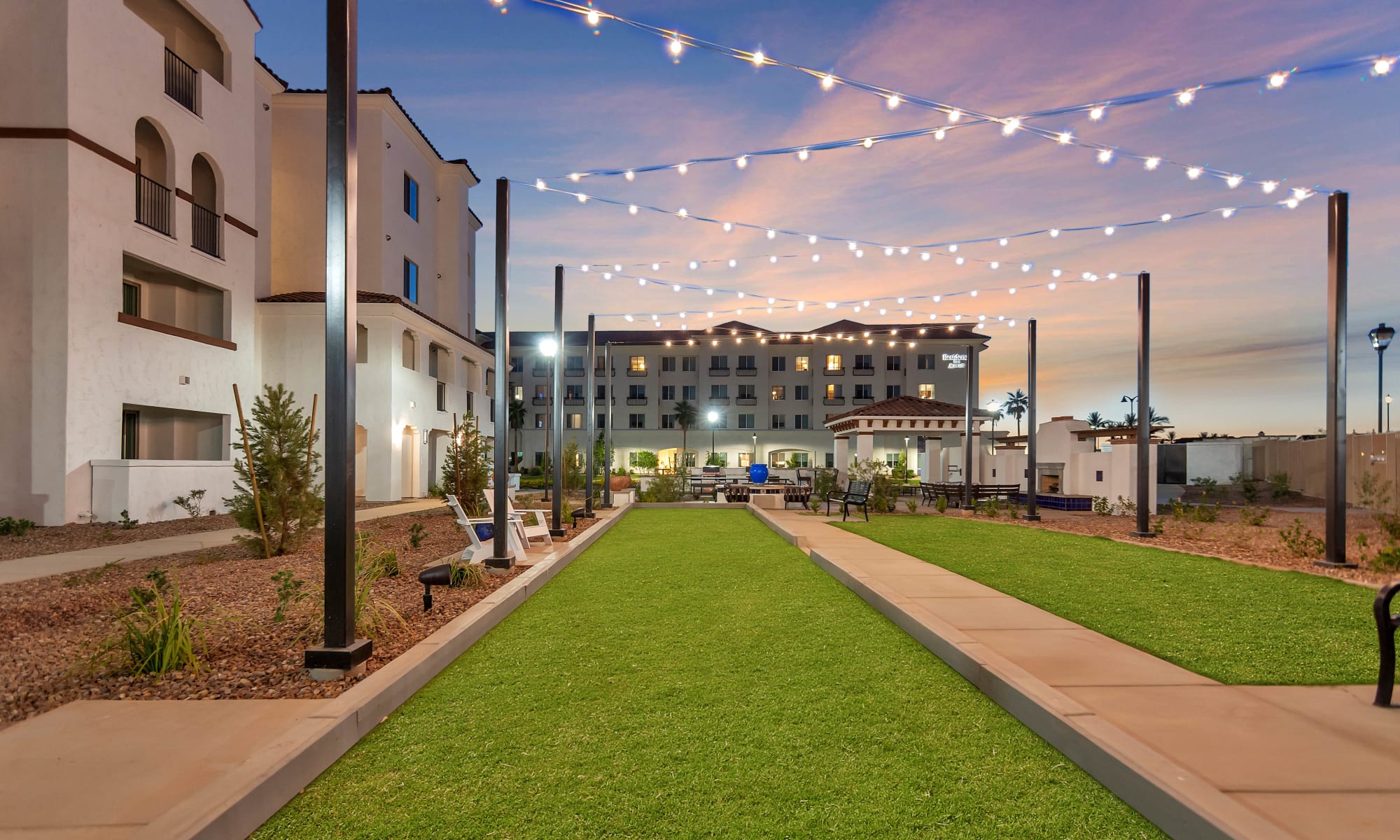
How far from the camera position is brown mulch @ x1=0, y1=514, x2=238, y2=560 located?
10641mm

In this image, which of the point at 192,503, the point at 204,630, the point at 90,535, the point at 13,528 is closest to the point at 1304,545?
the point at 204,630

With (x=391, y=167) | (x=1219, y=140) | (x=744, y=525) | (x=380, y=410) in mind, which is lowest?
(x=744, y=525)

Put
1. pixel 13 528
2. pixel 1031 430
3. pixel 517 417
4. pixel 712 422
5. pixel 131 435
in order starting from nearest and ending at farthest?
pixel 13 528 < pixel 131 435 < pixel 1031 430 < pixel 712 422 < pixel 517 417

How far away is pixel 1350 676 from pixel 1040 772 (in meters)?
2.78

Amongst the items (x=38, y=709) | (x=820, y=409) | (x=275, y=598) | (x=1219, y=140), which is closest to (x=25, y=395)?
(x=275, y=598)

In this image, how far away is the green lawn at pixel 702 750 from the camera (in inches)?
117

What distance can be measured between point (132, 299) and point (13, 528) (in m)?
7.06

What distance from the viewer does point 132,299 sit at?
1714cm

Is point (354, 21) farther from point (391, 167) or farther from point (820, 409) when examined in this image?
point (820, 409)

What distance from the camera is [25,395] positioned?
13359 mm

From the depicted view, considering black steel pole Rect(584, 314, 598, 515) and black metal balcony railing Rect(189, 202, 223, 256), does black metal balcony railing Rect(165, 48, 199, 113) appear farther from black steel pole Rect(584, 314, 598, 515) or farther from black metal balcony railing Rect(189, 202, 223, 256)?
black steel pole Rect(584, 314, 598, 515)

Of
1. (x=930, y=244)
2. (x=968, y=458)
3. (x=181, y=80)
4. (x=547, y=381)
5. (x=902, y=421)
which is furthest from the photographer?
(x=547, y=381)

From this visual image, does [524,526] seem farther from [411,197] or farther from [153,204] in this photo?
[411,197]

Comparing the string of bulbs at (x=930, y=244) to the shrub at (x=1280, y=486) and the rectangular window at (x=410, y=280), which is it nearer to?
the rectangular window at (x=410, y=280)
